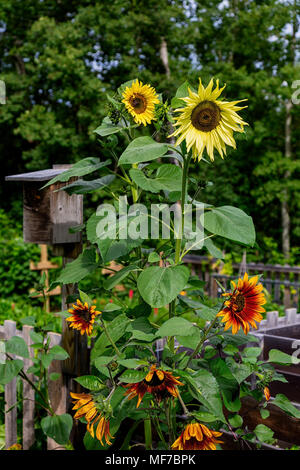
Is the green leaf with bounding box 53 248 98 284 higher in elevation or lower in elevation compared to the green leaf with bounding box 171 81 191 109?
lower

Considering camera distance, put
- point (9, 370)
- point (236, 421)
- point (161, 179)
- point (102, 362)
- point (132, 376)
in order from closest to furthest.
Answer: point (132, 376) → point (102, 362) → point (161, 179) → point (236, 421) → point (9, 370)

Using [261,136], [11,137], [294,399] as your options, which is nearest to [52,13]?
[11,137]

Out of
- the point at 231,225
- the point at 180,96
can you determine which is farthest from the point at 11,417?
the point at 180,96

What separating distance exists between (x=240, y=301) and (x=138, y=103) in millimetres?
722

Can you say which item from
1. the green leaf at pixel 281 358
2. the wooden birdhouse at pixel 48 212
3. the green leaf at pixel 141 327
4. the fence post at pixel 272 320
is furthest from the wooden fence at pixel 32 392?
the green leaf at pixel 141 327

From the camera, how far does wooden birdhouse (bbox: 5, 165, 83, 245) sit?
2.28 meters

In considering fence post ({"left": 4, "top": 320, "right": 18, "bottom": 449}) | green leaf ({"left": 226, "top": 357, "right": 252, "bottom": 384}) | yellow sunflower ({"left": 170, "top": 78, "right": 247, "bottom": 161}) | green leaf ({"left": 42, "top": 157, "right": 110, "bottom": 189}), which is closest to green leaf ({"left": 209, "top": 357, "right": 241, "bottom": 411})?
green leaf ({"left": 226, "top": 357, "right": 252, "bottom": 384})

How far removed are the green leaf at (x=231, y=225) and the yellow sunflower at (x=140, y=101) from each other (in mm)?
412

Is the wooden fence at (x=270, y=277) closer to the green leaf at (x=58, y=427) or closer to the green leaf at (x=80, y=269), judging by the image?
the green leaf at (x=58, y=427)

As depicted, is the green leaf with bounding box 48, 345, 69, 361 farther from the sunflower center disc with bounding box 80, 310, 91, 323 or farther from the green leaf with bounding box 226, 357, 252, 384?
the green leaf with bounding box 226, 357, 252, 384

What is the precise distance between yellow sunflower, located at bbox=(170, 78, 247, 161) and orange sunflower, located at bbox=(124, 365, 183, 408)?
0.56m

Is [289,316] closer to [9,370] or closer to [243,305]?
[9,370]

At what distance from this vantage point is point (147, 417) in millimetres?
1562

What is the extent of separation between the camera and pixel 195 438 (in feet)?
4.05
